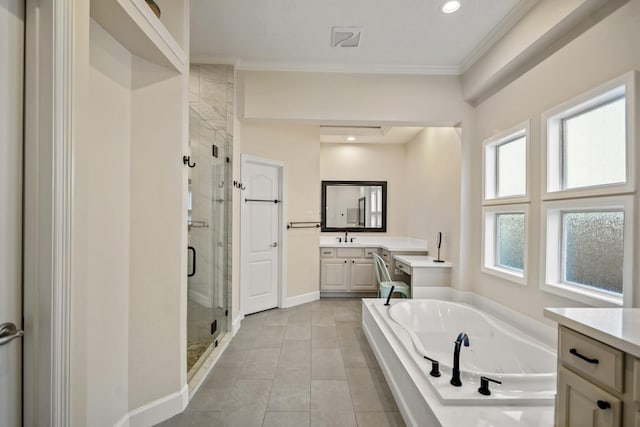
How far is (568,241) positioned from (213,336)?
3042 millimetres

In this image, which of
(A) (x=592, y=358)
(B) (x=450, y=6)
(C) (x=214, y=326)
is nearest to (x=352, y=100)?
(B) (x=450, y=6)

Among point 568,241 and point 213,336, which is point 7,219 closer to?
point 213,336

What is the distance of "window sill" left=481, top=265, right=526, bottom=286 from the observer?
249 cm

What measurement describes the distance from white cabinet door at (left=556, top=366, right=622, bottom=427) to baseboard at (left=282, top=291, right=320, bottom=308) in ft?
11.0

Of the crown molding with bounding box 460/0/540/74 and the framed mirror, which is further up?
the crown molding with bounding box 460/0/540/74

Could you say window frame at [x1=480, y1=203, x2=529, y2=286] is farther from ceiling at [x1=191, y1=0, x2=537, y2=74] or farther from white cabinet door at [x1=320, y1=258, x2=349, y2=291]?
white cabinet door at [x1=320, y1=258, x2=349, y2=291]

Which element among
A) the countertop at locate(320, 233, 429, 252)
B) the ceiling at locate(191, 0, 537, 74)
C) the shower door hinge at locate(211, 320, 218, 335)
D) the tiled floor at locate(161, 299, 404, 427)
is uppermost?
the ceiling at locate(191, 0, 537, 74)

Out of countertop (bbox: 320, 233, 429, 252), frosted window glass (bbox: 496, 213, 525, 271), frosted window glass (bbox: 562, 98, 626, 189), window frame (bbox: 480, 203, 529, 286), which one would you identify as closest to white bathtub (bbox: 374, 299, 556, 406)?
window frame (bbox: 480, 203, 529, 286)

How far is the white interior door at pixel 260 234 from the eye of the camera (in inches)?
148

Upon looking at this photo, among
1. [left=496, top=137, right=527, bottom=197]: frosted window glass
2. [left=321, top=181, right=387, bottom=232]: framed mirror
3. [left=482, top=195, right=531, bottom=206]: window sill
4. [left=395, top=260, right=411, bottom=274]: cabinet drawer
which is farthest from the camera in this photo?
[left=321, top=181, right=387, bottom=232]: framed mirror

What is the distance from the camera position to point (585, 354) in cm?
111

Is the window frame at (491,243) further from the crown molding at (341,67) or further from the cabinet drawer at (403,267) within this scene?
the crown molding at (341,67)

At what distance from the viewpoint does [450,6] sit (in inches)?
89.7

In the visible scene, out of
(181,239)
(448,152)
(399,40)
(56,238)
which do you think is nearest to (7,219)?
(56,238)
